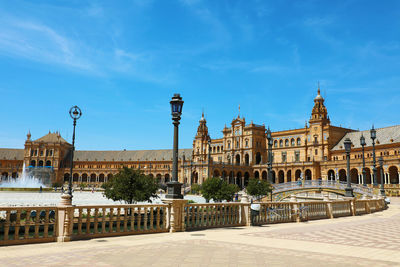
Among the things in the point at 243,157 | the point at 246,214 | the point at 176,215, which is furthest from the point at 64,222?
the point at 243,157

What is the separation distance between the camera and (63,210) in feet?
33.7

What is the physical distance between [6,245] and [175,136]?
267 inches

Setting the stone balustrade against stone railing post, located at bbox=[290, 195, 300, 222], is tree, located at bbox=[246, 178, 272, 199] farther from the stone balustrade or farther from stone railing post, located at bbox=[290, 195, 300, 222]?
stone railing post, located at bbox=[290, 195, 300, 222]

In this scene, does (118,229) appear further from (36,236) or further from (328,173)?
(328,173)

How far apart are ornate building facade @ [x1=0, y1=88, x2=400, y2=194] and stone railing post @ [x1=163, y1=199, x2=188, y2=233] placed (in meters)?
45.2

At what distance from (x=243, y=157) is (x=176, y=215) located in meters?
80.0

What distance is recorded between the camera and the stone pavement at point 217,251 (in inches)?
303

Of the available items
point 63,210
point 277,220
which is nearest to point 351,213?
point 277,220

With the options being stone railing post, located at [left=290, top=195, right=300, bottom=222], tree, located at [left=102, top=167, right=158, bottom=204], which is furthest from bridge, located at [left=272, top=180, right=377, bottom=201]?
stone railing post, located at [left=290, top=195, right=300, bottom=222]

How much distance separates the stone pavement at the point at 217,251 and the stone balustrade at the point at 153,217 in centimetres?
46

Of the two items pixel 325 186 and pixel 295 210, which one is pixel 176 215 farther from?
pixel 325 186

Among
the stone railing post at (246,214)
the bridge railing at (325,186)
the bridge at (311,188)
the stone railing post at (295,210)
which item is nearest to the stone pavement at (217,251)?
the stone railing post at (246,214)

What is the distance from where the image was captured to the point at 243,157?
301ft

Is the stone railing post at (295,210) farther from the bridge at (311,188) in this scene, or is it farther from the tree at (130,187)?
the bridge at (311,188)
